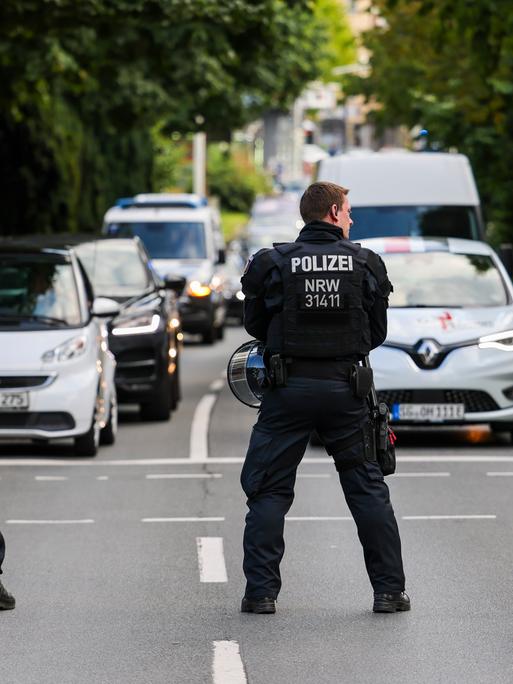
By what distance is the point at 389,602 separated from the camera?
25.2 ft

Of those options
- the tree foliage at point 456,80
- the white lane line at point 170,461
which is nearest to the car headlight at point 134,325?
the white lane line at point 170,461

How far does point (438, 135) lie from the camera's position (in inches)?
1361

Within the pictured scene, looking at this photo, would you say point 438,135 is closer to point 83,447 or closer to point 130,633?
point 83,447

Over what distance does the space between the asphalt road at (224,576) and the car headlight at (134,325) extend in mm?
2723

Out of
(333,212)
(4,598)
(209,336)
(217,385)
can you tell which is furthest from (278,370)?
(209,336)

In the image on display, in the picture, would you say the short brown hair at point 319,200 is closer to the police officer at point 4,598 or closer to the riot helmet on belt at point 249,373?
the riot helmet on belt at point 249,373

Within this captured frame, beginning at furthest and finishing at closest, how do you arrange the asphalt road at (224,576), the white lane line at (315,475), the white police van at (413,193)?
the white police van at (413,193), the white lane line at (315,475), the asphalt road at (224,576)

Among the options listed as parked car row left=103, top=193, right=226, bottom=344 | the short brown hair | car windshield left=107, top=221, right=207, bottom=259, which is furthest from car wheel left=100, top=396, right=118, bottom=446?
car windshield left=107, top=221, right=207, bottom=259

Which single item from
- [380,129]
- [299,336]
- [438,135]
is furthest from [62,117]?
[299,336]

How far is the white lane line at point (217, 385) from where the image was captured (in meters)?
21.2

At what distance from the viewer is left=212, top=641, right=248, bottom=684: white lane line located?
6.51 meters

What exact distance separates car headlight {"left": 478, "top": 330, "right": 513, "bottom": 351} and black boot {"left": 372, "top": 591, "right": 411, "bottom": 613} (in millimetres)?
6877

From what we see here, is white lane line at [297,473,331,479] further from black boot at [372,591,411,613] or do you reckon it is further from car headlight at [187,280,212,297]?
car headlight at [187,280,212,297]

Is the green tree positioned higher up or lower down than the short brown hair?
lower down
